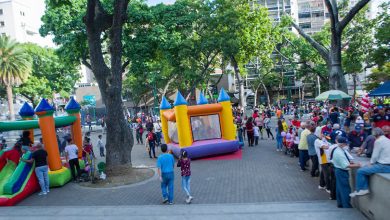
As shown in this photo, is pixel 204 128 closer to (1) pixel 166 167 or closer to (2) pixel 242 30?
(1) pixel 166 167

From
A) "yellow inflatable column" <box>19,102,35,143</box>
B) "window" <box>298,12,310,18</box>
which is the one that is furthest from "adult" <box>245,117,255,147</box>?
"window" <box>298,12,310,18</box>

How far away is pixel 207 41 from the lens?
26.0 m

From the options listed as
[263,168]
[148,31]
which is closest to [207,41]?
[148,31]

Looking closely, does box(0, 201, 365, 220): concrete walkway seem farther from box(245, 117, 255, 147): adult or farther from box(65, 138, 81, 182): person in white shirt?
box(245, 117, 255, 147): adult

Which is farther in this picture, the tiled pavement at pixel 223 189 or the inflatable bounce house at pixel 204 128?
the inflatable bounce house at pixel 204 128

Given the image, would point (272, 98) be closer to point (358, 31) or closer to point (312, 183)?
point (358, 31)

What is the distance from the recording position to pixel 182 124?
50.6ft

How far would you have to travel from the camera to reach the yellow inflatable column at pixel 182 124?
50.5ft

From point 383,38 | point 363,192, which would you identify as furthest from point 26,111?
point 383,38

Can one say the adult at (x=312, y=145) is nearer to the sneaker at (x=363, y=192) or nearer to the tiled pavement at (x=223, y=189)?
the tiled pavement at (x=223, y=189)

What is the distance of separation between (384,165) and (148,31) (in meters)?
19.2

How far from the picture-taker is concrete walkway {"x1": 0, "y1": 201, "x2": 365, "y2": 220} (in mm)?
7215

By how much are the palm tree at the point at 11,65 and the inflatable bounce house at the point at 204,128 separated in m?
26.2

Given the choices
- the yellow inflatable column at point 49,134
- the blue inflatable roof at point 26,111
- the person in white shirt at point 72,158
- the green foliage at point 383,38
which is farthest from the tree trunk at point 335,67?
the blue inflatable roof at point 26,111
